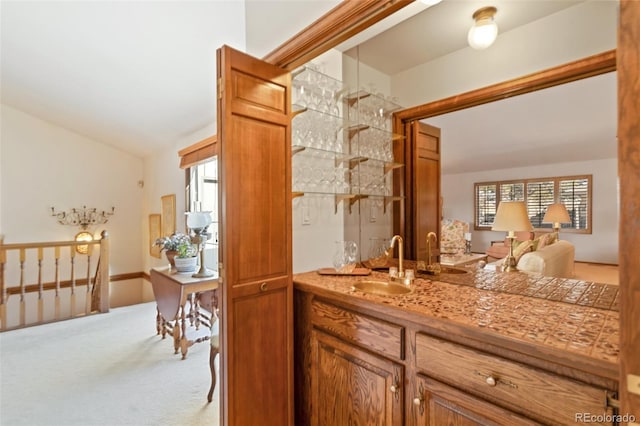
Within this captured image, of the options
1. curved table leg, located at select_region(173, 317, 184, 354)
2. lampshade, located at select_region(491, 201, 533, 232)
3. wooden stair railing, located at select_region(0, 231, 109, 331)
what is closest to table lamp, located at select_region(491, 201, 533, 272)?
lampshade, located at select_region(491, 201, 533, 232)

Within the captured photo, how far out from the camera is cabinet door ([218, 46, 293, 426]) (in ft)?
4.52

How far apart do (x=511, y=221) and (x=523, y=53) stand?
88cm

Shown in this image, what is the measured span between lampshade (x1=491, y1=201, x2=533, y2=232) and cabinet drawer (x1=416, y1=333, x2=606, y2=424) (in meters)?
0.81

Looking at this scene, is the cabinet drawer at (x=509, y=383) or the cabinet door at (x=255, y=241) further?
the cabinet door at (x=255, y=241)

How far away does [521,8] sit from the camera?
1514 millimetres

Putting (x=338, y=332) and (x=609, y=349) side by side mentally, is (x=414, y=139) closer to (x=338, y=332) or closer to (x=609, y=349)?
(x=338, y=332)

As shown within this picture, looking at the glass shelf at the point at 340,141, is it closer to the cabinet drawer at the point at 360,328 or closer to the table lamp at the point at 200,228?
the cabinet drawer at the point at 360,328

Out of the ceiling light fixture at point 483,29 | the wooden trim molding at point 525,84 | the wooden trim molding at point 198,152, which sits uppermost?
the ceiling light fixture at point 483,29

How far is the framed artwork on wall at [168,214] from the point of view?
477 cm

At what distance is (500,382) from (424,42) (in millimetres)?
1833

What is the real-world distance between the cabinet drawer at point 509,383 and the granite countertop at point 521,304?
9 centimetres

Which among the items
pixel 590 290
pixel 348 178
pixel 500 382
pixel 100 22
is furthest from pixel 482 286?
pixel 100 22

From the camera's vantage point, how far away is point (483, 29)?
5.30 feet

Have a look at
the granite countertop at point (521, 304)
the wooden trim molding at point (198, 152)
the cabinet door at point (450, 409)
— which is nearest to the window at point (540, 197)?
the granite countertop at point (521, 304)
